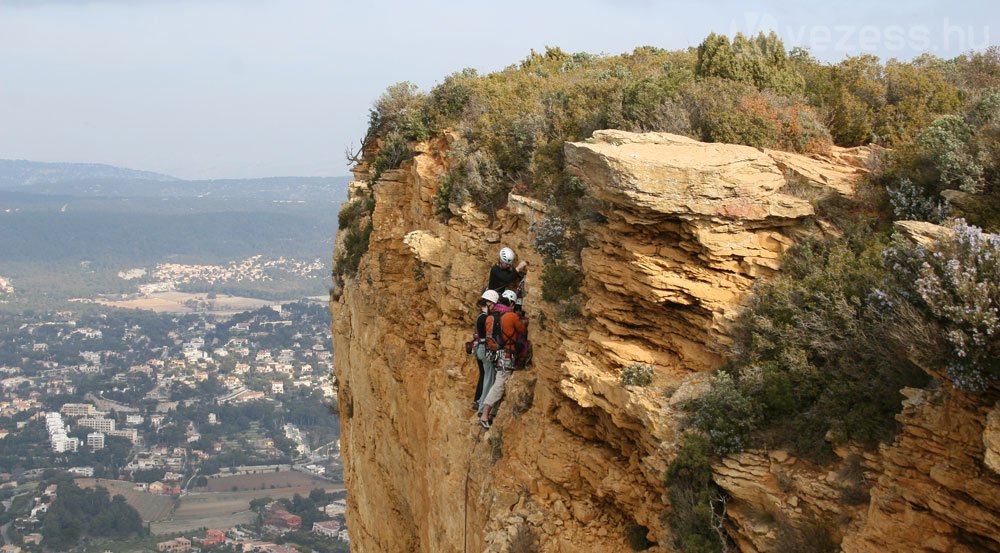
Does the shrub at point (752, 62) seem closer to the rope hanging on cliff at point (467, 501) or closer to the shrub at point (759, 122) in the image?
the shrub at point (759, 122)

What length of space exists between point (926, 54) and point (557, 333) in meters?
7.66

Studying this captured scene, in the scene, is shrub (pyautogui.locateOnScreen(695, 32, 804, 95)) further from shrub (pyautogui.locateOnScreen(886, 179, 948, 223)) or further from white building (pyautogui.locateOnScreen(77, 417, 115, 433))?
white building (pyautogui.locateOnScreen(77, 417, 115, 433))

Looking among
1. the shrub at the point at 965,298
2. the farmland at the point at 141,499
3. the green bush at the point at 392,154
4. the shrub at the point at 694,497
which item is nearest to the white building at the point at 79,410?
the farmland at the point at 141,499

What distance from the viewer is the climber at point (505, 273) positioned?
1313 centimetres

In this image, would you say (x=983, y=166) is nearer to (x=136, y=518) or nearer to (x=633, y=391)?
(x=633, y=391)

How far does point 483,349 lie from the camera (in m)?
12.7

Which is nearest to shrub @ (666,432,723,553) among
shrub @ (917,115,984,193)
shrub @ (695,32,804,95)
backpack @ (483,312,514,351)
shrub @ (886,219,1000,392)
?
shrub @ (886,219,1000,392)

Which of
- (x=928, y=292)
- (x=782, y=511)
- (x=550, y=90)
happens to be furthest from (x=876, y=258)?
(x=550, y=90)

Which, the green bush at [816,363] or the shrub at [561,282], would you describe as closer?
the green bush at [816,363]

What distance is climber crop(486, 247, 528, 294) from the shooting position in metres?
13.1

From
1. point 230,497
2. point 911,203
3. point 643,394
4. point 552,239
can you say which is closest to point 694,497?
point 643,394

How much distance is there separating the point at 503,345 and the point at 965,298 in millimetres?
6785

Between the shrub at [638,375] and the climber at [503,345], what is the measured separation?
296 cm

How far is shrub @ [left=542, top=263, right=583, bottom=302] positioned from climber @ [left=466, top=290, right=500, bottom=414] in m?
1.06
